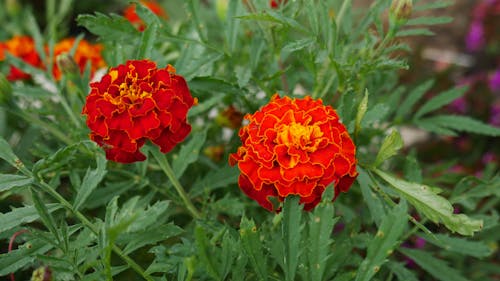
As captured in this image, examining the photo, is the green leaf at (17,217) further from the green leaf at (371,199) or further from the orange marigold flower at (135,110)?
the green leaf at (371,199)

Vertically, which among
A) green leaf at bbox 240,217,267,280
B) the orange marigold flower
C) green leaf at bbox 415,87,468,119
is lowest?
green leaf at bbox 415,87,468,119

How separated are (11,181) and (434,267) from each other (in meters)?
0.60

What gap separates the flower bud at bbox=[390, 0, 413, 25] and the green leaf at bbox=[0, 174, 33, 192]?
48 centimetres

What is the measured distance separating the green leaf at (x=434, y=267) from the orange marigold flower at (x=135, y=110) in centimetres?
42

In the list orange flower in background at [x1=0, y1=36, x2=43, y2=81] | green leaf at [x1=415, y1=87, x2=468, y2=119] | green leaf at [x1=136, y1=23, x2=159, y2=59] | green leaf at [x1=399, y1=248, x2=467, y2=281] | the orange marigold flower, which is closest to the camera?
the orange marigold flower

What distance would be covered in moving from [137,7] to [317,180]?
0.38 metres

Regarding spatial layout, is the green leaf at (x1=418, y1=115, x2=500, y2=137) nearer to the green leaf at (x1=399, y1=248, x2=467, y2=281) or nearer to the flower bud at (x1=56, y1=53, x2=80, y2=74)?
the green leaf at (x1=399, y1=248, x2=467, y2=281)

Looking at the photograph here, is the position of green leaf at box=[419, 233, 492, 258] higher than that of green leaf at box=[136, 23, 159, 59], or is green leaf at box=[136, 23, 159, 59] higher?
green leaf at box=[136, 23, 159, 59]

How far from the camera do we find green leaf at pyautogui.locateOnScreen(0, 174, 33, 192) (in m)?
0.66

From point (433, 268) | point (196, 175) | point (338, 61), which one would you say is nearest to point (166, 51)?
point (196, 175)

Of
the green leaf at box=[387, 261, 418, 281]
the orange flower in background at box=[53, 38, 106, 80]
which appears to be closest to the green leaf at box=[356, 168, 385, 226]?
the green leaf at box=[387, 261, 418, 281]

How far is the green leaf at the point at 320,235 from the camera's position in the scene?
597mm

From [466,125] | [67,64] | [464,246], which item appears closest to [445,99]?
[466,125]

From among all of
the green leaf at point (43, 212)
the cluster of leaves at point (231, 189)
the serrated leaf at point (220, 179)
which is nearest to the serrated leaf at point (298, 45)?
the cluster of leaves at point (231, 189)
